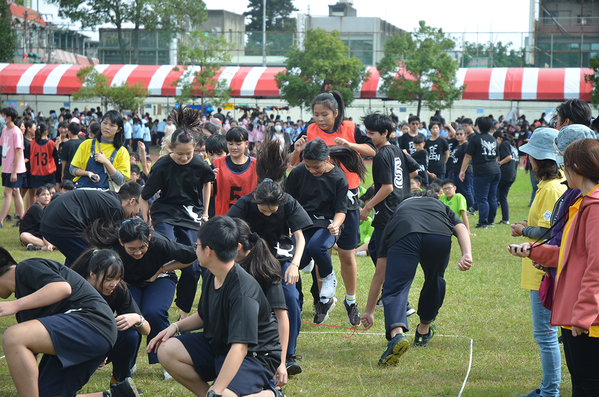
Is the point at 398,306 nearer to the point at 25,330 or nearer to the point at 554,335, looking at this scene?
the point at 554,335

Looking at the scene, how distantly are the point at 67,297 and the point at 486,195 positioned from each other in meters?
9.67

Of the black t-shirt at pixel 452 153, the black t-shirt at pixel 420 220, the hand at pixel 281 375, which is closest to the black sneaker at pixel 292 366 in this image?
the hand at pixel 281 375

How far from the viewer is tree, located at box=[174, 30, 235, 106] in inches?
1191

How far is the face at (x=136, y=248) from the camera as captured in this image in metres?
4.23

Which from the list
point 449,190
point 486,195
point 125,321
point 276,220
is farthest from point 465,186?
point 125,321

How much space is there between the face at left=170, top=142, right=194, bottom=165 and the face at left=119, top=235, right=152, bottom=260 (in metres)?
1.62

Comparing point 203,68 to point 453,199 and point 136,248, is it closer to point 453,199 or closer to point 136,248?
point 453,199

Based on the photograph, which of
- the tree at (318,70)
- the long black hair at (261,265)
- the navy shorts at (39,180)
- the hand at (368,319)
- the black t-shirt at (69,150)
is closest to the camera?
the long black hair at (261,265)

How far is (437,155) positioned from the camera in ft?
42.4

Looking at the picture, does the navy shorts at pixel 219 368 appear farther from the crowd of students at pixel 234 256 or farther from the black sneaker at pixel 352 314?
the black sneaker at pixel 352 314

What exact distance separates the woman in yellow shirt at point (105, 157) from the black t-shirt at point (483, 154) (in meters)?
7.32

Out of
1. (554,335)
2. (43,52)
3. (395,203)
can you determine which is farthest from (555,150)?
(43,52)

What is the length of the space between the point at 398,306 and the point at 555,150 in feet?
5.43

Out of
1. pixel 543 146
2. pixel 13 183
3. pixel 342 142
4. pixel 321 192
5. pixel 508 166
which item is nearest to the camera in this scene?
pixel 543 146
